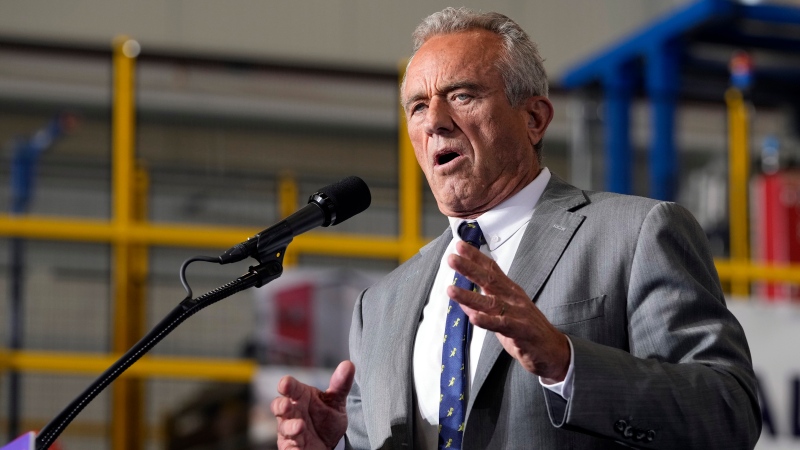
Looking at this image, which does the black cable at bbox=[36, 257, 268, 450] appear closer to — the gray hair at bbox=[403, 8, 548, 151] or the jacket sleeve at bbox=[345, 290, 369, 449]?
the jacket sleeve at bbox=[345, 290, 369, 449]

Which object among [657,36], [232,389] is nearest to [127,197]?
[232,389]

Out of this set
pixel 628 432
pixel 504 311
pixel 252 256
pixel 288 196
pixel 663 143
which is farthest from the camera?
pixel 663 143

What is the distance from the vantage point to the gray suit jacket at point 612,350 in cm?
169

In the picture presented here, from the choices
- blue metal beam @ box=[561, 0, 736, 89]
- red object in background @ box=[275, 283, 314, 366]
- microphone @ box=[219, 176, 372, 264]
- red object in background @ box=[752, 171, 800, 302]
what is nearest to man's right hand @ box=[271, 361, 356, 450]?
microphone @ box=[219, 176, 372, 264]

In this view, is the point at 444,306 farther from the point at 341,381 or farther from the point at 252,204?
the point at 252,204

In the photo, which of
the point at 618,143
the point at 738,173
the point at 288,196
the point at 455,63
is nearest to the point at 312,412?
the point at 455,63

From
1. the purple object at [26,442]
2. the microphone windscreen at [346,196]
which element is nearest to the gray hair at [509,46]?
the microphone windscreen at [346,196]

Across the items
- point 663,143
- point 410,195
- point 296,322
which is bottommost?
point 296,322

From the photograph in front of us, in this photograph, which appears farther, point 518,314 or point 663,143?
point 663,143

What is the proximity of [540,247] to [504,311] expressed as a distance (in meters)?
0.45

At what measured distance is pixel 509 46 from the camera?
2193mm

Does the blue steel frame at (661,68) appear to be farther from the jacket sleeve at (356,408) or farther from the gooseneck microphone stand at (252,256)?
the gooseneck microphone stand at (252,256)

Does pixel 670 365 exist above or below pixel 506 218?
below

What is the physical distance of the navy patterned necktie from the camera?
194cm
